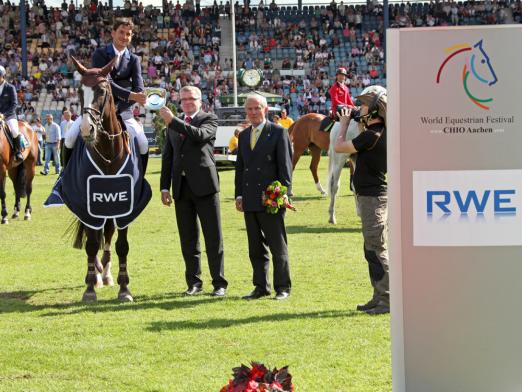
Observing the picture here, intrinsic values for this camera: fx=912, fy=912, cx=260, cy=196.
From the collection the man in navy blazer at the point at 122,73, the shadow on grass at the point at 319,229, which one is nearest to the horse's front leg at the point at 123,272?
the man in navy blazer at the point at 122,73

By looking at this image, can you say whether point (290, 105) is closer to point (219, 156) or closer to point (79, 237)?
point (219, 156)

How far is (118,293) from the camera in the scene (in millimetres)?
9148

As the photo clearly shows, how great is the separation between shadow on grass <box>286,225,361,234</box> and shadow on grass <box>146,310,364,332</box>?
586cm

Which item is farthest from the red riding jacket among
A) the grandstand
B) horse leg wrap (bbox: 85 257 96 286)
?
the grandstand

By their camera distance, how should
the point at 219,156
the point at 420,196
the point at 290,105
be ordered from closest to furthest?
the point at 420,196 → the point at 219,156 → the point at 290,105

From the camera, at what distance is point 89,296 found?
352 inches

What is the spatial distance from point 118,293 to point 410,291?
5.06 meters

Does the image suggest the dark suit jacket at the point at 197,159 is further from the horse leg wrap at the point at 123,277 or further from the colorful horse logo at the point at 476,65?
the colorful horse logo at the point at 476,65

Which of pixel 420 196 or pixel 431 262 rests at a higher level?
pixel 420 196

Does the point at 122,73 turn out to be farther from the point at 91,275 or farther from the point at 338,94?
the point at 338,94

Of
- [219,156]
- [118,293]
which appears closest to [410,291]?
[118,293]

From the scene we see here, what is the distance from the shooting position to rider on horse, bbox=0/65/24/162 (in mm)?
14555

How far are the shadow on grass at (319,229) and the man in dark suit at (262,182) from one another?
5.09 metres

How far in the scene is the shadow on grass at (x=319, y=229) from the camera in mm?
13945
